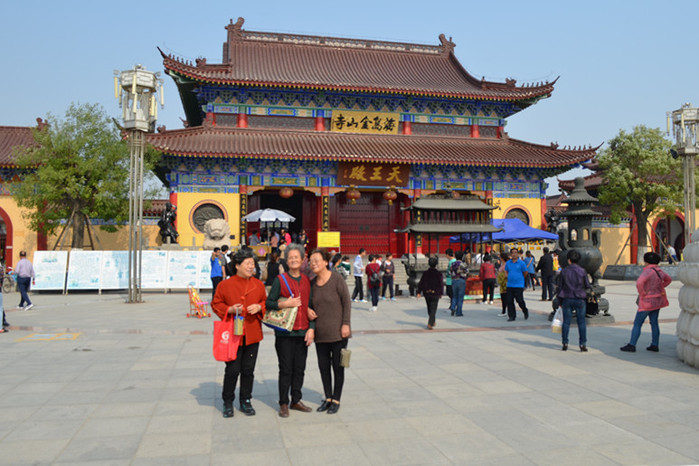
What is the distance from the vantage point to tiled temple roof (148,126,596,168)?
874 inches

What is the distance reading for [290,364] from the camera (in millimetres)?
4746

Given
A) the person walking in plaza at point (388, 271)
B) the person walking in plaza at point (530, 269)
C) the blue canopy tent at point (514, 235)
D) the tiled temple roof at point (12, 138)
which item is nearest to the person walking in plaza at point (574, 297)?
the person walking in plaza at point (388, 271)

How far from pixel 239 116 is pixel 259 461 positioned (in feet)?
73.0

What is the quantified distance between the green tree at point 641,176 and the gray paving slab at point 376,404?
61.7 ft

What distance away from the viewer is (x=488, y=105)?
2667 centimetres

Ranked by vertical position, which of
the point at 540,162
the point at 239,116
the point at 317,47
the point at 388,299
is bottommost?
the point at 388,299

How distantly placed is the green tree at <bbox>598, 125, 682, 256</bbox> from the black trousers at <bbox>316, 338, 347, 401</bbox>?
2413 centimetres

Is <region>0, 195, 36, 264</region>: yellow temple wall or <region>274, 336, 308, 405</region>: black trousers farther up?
<region>0, 195, 36, 264</region>: yellow temple wall

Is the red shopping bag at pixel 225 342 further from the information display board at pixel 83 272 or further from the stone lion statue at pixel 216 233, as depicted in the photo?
the stone lion statue at pixel 216 233

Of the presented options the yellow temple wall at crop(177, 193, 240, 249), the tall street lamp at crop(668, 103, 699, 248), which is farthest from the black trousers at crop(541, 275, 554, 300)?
the yellow temple wall at crop(177, 193, 240, 249)

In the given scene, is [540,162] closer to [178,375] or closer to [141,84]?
[141,84]

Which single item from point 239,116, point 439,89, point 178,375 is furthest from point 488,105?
point 178,375

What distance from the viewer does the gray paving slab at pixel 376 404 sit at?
12.6 ft

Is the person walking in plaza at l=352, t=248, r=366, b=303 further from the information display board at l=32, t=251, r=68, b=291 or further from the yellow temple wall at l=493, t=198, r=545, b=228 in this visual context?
the yellow temple wall at l=493, t=198, r=545, b=228
